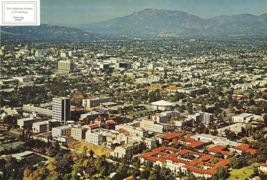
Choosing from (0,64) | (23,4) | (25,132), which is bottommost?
(25,132)

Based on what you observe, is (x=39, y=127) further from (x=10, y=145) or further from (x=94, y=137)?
(x=94, y=137)

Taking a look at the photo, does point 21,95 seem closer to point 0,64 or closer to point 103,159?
point 0,64

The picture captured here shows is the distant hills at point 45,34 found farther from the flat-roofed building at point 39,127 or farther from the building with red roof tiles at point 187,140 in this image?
the building with red roof tiles at point 187,140

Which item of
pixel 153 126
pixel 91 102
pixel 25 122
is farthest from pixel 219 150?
pixel 91 102

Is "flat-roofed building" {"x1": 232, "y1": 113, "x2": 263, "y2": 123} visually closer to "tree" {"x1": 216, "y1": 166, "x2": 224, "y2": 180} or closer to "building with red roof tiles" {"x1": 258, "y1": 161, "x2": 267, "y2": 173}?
"building with red roof tiles" {"x1": 258, "y1": 161, "x2": 267, "y2": 173}

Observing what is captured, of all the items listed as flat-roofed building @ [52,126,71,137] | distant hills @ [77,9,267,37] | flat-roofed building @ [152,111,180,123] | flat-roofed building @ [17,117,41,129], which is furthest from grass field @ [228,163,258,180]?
distant hills @ [77,9,267,37]

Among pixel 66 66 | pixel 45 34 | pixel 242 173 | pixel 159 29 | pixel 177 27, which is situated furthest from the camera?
pixel 159 29

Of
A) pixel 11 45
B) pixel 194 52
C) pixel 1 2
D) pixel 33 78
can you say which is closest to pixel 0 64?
pixel 33 78
